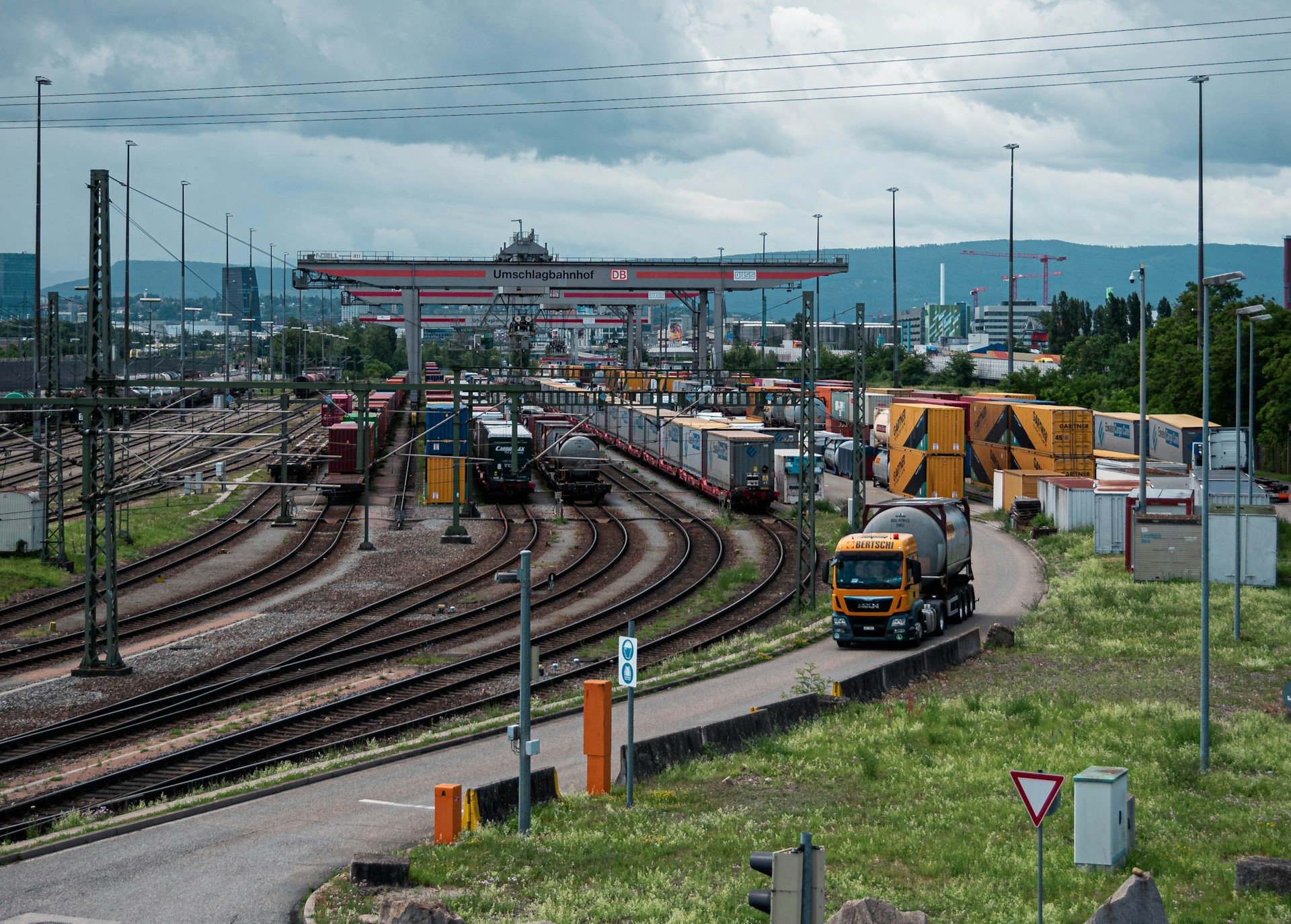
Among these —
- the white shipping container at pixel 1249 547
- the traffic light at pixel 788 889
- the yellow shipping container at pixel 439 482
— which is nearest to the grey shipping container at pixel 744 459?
the yellow shipping container at pixel 439 482

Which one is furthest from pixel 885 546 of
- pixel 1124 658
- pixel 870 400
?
pixel 870 400

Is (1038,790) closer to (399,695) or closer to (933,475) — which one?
(399,695)

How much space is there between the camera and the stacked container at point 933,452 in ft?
178

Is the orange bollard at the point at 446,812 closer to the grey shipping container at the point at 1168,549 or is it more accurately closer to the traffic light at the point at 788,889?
the traffic light at the point at 788,889

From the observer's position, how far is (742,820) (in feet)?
52.4

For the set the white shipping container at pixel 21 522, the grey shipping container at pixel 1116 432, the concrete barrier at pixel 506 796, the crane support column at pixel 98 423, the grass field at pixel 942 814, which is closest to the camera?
the grass field at pixel 942 814

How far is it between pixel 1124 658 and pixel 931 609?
435 centimetres

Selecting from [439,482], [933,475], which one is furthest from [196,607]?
[933,475]

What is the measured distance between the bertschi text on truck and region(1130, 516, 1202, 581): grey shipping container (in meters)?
8.19

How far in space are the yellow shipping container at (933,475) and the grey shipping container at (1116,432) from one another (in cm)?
1040

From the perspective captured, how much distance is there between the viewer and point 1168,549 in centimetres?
3644

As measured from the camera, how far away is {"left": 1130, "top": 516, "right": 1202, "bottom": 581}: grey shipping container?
36.2m

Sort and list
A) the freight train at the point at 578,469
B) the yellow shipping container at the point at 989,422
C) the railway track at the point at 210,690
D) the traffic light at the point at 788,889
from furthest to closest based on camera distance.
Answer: the yellow shipping container at the point at 989,422
the freight train at the point at 578,469
the railway track at the point at 210,690
the traffic light at the point at 788,889

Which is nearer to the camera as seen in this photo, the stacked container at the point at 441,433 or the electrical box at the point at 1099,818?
the electrical box at the point at 1099,818
